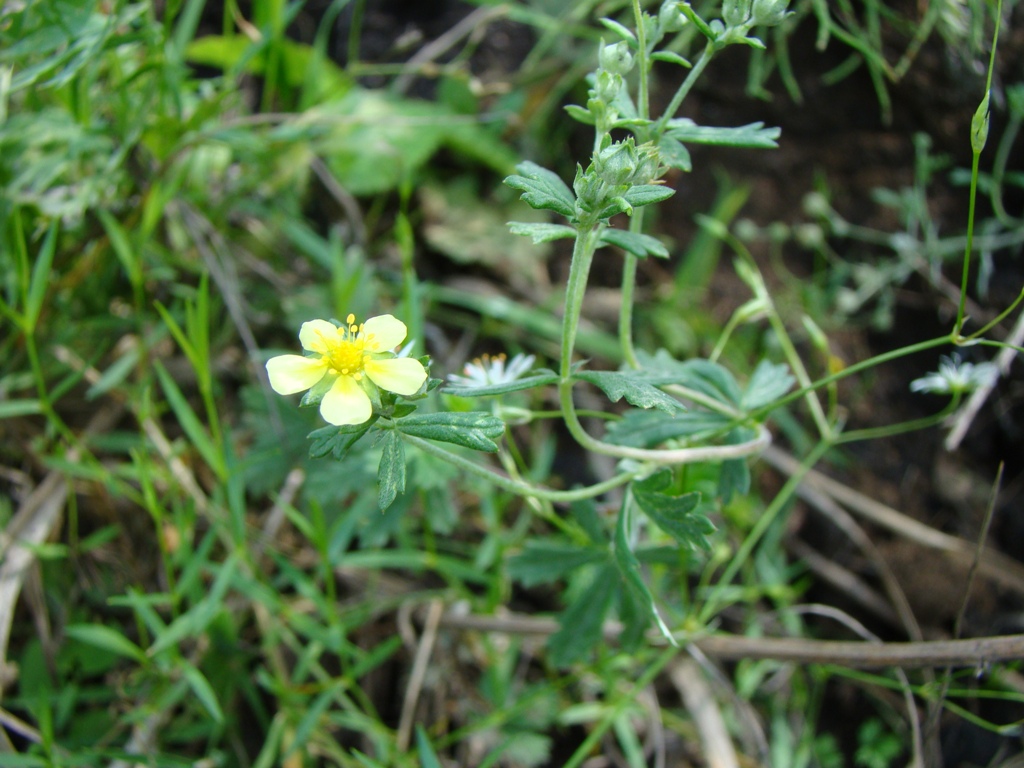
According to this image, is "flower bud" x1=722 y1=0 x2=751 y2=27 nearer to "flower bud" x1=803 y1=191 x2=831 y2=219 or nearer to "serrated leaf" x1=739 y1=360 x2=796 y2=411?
"serrated leaf" x1=739 y1=360 x2=796 y2=411

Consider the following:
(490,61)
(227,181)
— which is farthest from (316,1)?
(227,181)

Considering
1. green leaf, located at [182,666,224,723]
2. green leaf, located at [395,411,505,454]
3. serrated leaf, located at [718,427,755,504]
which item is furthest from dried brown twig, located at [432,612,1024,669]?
green leaf, located at [395,411,505,454]

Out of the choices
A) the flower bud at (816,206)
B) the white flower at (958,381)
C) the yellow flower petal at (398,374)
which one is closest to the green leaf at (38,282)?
the yellow flower petal at (398,374)

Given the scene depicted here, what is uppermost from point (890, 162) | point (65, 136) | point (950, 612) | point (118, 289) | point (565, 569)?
point (65, 136)

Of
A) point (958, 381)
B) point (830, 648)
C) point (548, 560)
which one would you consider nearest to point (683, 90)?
point (958, 381)

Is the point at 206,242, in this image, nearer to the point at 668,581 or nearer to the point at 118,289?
the point at 118,289
